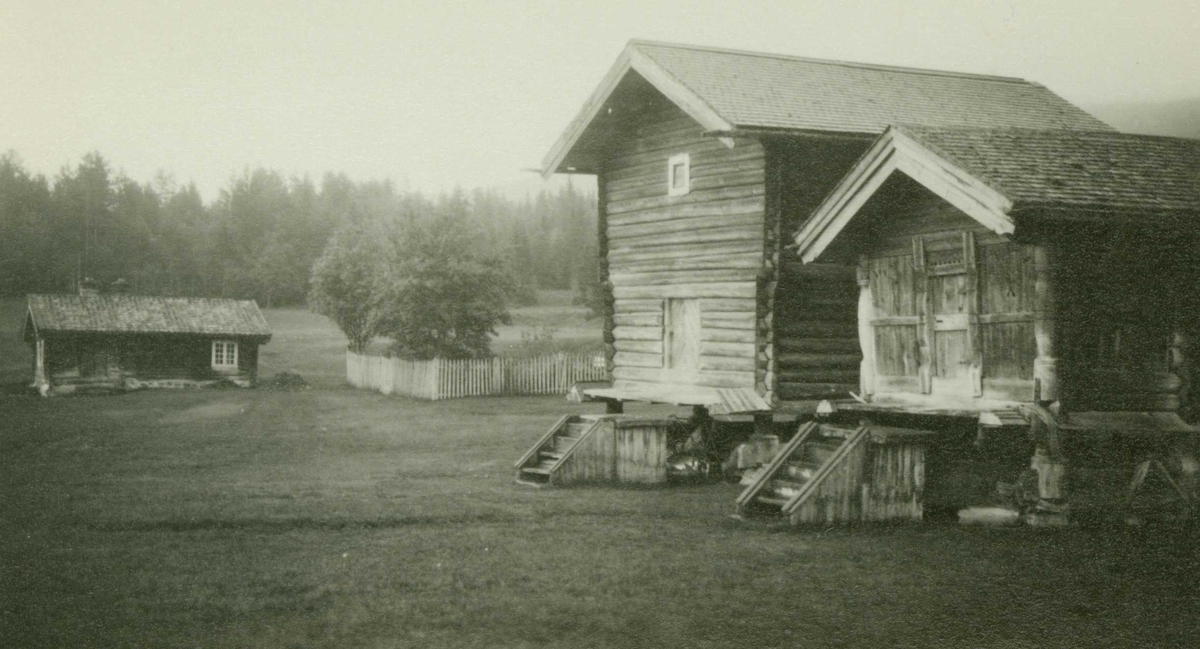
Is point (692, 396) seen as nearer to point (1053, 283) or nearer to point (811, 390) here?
point (811, 390)

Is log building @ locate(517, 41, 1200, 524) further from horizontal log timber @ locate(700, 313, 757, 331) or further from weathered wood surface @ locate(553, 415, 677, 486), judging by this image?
weathered wood surface @ locate(553, 415, 677, 486)

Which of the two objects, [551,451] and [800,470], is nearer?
[800,470]

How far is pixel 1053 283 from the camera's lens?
12281 millimetres

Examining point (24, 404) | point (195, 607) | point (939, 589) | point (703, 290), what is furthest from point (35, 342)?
point (939, 589)

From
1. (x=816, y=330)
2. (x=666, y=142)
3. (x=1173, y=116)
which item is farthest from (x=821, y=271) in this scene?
(x=1173, y=116)

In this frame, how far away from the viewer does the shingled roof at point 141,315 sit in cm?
4272

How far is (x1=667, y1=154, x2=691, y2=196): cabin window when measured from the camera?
64.7ft

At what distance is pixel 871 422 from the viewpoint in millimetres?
14414

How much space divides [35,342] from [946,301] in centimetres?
4153

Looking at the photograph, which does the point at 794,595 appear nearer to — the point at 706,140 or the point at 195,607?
the point at 195,607

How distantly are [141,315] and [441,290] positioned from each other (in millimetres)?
14743

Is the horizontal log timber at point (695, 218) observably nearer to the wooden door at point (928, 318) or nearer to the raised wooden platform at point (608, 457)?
the wooden door at point (928, 318)

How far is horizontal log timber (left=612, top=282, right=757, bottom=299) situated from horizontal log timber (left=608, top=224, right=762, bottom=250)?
81 centimetres

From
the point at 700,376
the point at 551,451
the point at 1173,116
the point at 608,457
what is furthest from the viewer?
the point at 700,376
